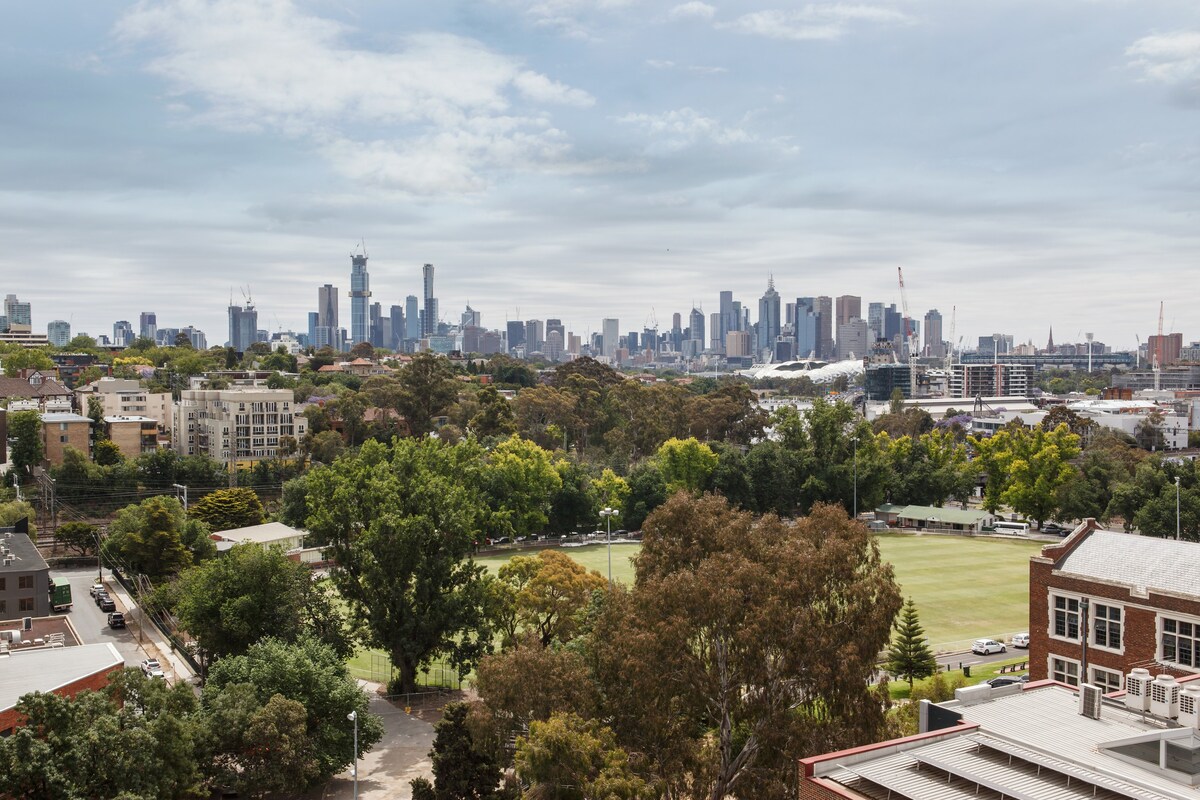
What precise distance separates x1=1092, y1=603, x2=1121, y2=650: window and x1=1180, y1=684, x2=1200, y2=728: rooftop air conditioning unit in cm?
1095

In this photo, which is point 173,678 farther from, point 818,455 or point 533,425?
point 533,425

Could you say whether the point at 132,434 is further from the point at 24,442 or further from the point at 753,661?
the point at 753,661

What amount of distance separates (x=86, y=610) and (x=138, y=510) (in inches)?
286

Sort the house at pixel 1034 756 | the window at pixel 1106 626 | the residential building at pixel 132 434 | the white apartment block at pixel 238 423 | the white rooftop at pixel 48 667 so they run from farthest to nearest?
the residential building at pixel 132 434
the white apartment block at pixel 238 423
the window at pixel 1106 626
the white rooftop at pixel 48 667
the house at pixel 1034 756

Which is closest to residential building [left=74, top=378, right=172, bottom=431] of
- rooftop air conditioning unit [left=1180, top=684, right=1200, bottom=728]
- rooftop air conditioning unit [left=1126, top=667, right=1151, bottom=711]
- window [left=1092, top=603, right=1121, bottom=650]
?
window [left=1092, top=603, right=1121, bottom=650]

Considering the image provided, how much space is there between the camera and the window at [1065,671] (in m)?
30.0

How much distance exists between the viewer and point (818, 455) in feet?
287

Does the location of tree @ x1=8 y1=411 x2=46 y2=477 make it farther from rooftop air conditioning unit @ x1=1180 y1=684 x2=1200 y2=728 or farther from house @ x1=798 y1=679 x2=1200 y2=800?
rooftop air conditioning unit @ x1=1180 y1=684 x2=1200 y2=728

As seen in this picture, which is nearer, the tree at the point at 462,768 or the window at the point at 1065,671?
the tree at the point at 462,768

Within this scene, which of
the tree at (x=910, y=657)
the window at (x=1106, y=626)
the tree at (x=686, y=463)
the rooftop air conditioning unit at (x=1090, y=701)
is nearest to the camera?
the rooftop air conditioning unit at (x=1090, y=701)

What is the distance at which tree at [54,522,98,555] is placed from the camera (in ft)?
214

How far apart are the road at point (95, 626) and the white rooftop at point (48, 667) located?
8431 mm

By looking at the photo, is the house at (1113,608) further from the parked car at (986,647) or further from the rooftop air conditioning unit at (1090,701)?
the parked car at (986,647)

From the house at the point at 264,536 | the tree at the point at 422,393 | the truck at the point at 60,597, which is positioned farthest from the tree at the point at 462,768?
the tree at the point at 422,393
